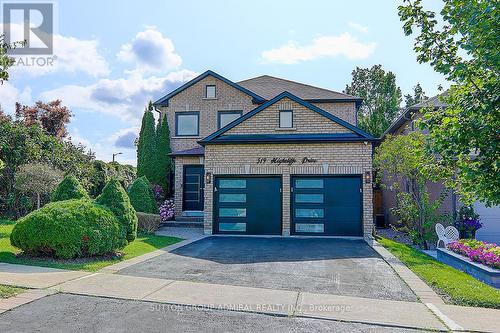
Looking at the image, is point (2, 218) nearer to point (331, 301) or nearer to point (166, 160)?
point (166, 160)

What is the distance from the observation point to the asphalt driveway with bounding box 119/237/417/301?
6816mm

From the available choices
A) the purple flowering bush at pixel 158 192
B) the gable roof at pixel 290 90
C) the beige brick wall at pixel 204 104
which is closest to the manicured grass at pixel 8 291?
the purple flowering bush at pixel 158 192

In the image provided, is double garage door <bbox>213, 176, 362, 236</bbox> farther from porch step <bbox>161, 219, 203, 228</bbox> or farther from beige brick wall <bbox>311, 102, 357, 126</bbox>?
beige brick wall <bbox>311, 102, 357, 126</bbox>

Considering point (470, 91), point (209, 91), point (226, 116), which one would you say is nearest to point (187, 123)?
point (209, 91)

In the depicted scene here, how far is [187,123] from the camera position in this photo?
20.8m

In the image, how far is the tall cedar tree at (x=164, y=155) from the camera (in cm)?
2030

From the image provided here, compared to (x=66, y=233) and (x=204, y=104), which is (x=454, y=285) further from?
(x=204, y=104)

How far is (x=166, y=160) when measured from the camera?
20.4m

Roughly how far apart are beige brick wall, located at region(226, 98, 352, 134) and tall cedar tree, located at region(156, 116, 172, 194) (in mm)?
6673

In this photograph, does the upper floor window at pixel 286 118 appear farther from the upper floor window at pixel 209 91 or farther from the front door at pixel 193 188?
the upper floor window at pixel 209 91

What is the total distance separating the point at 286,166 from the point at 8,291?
1008 centimetres

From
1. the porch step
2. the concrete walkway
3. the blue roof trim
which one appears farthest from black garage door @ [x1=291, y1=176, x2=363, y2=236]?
the concrete walkway

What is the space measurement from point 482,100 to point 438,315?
3123 millimetres

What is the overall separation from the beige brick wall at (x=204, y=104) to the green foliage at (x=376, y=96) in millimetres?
14317
